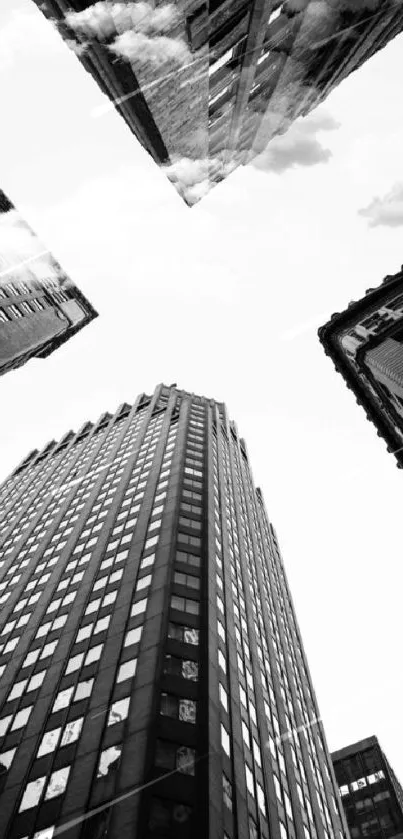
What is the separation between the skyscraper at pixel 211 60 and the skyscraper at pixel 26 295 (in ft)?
105

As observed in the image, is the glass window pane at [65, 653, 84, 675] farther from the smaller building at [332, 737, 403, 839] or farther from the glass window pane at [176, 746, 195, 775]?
the smaller building at [332, 737, 403, 839]

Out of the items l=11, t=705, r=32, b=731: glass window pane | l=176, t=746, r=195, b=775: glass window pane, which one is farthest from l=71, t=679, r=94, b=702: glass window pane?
l=176, t=746, r=195, b=775: glass window pane

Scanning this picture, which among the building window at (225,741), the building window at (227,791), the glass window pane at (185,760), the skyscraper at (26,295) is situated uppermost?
the skyscraper at (26,295)

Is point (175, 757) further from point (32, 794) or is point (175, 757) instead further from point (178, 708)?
point (32, 794)

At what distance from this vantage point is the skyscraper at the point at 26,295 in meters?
57.2

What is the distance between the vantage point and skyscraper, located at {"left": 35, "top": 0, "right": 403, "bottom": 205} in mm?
17609

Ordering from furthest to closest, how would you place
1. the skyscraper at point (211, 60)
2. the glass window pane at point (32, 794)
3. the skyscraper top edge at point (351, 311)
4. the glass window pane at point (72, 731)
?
the skyscraper top edge at point (351, 311), the glass window pane at point (72, 731), the glass window pane at point (32, 794), the skyscraper at point (211, 60)

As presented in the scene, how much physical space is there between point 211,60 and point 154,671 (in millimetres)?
30412

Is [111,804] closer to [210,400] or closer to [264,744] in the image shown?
[264,744]

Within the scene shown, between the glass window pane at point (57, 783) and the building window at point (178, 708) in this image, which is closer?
the glass window pane at point (57, 783)

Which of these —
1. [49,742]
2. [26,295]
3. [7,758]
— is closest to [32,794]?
[49,742]

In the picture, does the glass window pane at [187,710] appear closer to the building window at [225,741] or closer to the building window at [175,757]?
the building window at [175,757]

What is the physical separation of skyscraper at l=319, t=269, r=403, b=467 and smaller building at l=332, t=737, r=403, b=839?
189 feet

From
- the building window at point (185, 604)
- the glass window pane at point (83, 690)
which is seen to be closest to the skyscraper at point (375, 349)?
the building window at point (185, 604)
